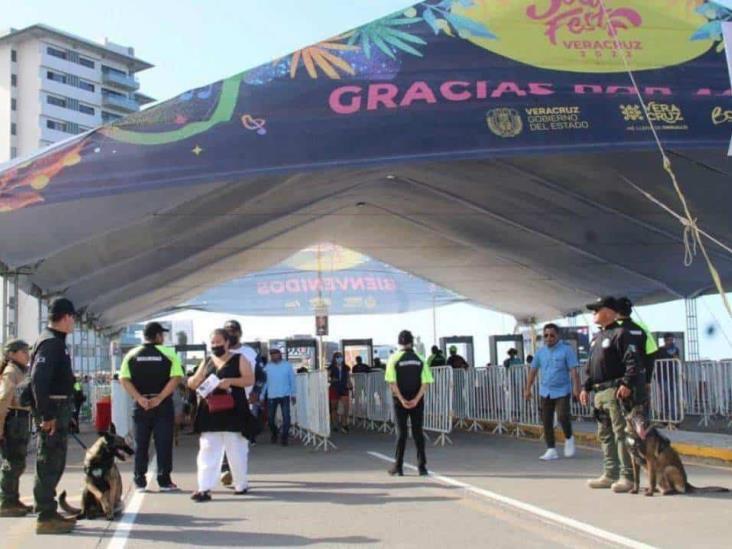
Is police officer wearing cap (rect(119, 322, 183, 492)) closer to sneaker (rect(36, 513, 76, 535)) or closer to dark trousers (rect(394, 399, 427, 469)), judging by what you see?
sneaker (rect(36, 513, 76, 535))

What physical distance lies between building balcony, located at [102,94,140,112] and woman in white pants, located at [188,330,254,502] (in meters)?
108

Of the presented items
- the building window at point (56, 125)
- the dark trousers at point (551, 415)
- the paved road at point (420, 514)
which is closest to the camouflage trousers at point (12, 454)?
the paved road at point (420, 514)

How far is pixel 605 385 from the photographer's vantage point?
30.4 ft

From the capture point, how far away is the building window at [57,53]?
103062mm

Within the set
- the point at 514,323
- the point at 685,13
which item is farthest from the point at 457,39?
the point at 514,323

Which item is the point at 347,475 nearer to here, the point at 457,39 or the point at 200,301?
the point at 457,39

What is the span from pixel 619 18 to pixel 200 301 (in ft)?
72.8

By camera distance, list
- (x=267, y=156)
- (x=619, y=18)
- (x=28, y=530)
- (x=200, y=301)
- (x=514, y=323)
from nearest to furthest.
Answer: (x=28, y=530) → (x=267, y=156) → (x=619, y=18) → (x=200, y=301) → (x=514, y=323)

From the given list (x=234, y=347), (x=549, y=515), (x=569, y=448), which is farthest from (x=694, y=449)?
(x=234, y=347)

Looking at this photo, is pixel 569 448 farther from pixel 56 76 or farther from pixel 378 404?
pixel 56 76

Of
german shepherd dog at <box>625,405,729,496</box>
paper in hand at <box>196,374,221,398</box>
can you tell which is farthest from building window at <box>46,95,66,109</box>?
german shepherd dog at <box>625,405,729,496</box>

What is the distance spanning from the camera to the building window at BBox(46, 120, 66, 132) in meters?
103

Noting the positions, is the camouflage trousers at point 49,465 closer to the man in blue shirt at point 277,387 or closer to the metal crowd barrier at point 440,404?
the metal crowd barrier at point 440,404

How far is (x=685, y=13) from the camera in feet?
51.7
